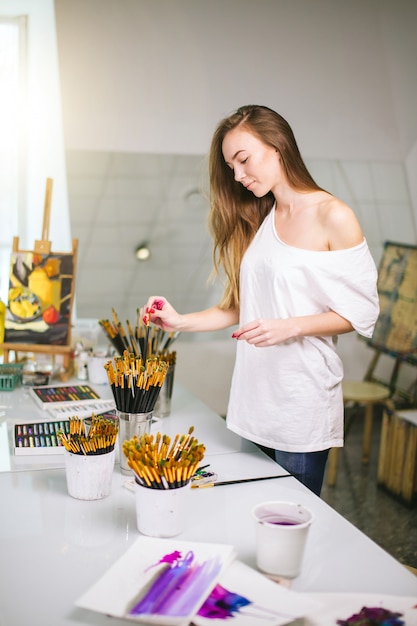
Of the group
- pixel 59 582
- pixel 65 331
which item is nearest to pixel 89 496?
pixel 59 582

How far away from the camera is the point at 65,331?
9.34ft

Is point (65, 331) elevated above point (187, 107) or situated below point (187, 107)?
below

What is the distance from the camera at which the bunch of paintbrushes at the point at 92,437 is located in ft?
5.16

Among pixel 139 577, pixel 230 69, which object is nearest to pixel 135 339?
pixel 139 577

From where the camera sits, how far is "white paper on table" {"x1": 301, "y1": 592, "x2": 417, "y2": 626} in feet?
3.78

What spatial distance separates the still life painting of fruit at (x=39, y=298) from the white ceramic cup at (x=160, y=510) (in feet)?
4.95

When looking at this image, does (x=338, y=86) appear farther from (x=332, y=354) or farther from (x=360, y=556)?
(x=360, y=556)

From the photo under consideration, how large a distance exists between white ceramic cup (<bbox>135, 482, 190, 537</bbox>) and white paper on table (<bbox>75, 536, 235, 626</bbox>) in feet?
0.09

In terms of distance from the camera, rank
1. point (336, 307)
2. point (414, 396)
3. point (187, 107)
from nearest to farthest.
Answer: point (336, 307) → point (187, 107) → point (414, 396)

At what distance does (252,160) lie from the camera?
76.6 inches

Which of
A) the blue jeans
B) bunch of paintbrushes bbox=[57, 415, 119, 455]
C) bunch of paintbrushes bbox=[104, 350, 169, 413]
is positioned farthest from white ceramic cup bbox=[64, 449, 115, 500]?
the blue jeans

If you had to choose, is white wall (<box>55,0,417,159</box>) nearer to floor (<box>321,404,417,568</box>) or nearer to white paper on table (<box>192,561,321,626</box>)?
floor (<box>321,404,417,568</box>)

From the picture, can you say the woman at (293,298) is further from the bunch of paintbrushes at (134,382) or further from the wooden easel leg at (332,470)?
the wooden easel leg at (332,470)

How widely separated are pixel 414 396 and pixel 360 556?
326 centimetres
